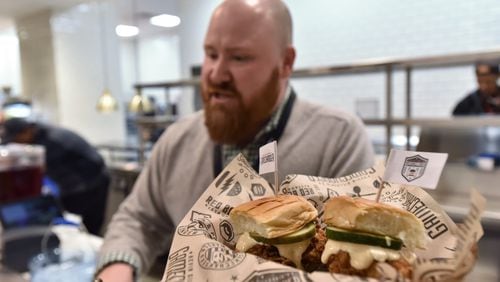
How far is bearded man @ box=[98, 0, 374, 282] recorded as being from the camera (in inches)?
37.7

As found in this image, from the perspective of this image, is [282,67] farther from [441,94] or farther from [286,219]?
[441,94]

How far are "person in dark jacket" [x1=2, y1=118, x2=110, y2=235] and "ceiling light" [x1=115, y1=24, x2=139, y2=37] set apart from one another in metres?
3.36

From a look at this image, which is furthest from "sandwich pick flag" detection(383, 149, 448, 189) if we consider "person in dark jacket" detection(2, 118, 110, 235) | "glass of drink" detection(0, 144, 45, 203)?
"person in dark jacket" detection(2, 118, 110, 235)

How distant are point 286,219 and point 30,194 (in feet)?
5.57

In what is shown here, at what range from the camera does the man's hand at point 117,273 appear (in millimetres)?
890

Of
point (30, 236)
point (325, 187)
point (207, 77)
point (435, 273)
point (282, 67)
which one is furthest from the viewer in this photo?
point (30, 236)

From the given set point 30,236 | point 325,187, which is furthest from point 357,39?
point 325,187

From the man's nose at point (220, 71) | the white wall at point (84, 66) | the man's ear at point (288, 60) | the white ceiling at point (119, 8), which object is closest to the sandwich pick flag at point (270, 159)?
the man's nose at point (220, 71)

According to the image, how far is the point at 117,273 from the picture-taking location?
929 mm

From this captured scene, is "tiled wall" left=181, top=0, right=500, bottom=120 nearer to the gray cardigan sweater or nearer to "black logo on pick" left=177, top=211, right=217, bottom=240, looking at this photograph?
the gray cardigan sweater

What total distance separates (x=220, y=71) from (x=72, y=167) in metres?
2.27

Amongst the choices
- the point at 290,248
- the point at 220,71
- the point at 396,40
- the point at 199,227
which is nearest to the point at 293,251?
the point at 290,248

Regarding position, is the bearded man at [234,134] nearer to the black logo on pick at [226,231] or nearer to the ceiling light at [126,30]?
the black logo on pick at [226,231]

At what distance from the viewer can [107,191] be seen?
9.83 feet
